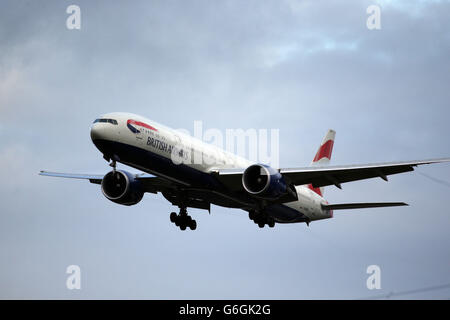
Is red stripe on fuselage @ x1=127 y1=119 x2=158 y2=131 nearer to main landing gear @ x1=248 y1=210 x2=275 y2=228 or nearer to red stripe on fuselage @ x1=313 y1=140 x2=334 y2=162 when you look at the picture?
main landing gear @ x1=248 y1=210 x2=275 y2=228

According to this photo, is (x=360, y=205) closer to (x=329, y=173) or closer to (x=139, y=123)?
(x=329, y=173)

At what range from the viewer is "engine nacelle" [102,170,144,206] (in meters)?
38.3

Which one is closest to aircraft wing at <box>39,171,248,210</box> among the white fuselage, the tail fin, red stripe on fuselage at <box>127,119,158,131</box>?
the white fuselage

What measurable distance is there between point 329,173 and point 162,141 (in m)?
9.48

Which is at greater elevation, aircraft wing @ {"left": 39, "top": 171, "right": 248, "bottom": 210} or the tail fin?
the tail fin

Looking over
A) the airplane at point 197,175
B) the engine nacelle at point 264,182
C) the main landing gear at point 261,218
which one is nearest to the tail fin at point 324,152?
the airplane at point 197,175

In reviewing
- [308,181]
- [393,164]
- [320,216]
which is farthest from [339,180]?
[320,216]

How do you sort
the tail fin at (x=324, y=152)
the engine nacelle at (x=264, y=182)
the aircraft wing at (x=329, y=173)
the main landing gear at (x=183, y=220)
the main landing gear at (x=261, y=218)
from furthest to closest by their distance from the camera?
the tail fin at (x=324, y=152) → the main landing gear at (x=183, y=220) → the main landing gear at (x=261, y=218) → the engine nacelle at (x=264, y=182) → the aircraft wing at (x=329, y=173)

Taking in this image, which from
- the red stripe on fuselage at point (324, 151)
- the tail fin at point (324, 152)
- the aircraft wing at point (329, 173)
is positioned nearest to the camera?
the aircraft wing at point (329, 173)

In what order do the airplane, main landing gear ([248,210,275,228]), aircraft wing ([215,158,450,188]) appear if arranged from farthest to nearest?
main landing gear ([248,210,275,228]) < aircraft wing ([215,158,450,188]) < the airplane

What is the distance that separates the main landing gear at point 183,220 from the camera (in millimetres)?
40969

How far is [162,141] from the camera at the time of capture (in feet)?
110

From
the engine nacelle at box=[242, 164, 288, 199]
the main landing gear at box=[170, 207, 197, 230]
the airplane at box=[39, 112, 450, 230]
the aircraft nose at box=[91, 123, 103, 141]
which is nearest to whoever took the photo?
the aircraft nose at box=[91, 123, 103, 141]

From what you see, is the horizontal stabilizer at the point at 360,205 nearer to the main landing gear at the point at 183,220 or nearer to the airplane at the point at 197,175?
the airplane at the point at 197,175
